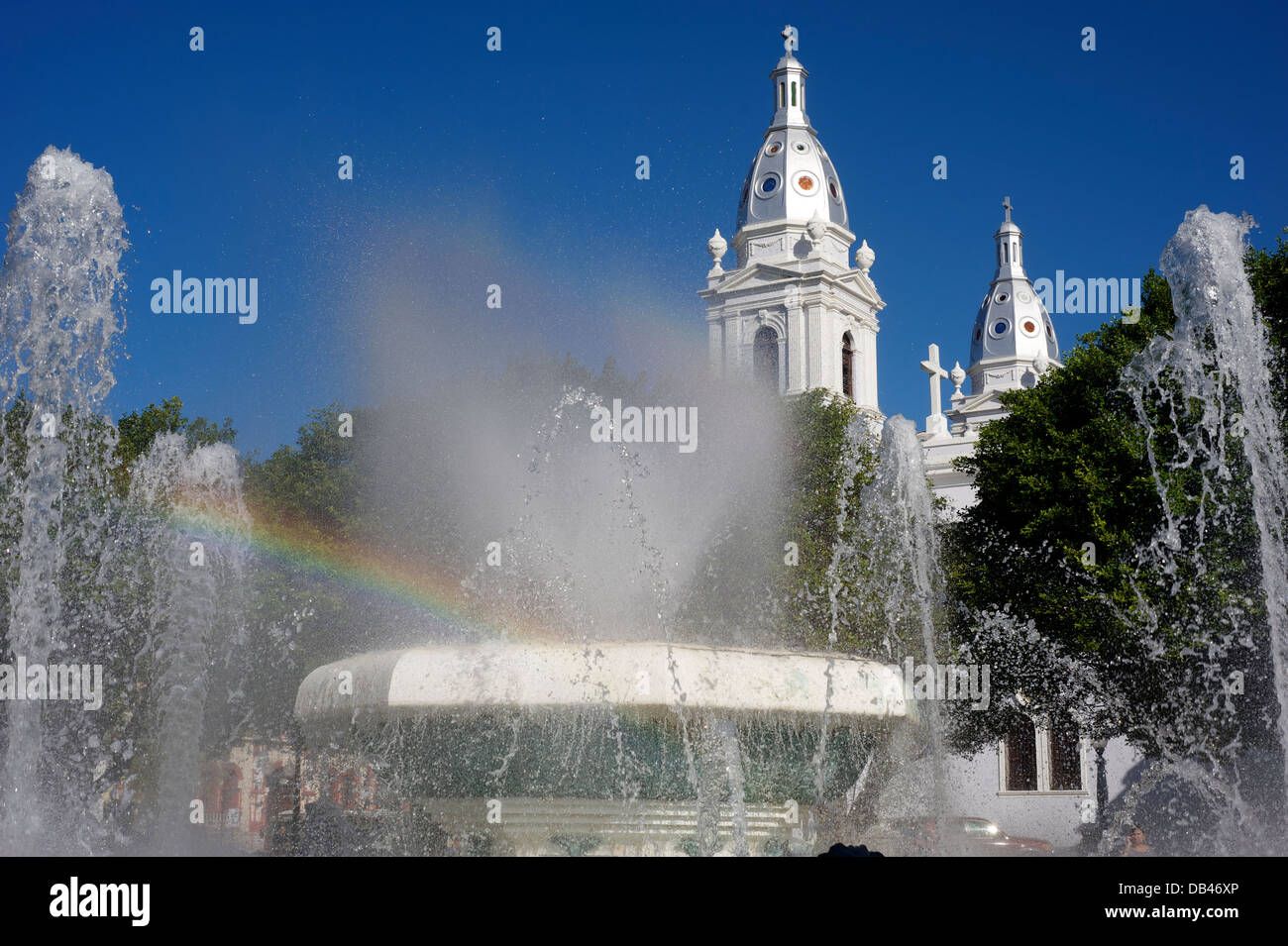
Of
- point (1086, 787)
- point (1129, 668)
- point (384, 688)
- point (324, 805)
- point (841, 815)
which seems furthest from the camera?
point (1086, 787)

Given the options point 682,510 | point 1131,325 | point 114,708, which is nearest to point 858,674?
point 114,708

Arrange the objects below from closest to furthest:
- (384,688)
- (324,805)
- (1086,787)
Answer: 1. (384,688)
2. (324,805)
3. (1086,787)

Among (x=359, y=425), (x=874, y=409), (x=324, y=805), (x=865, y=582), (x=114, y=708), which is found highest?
(x=874, y=409)

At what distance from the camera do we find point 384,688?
9.79 metres

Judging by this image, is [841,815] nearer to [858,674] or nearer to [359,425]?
[858,674]

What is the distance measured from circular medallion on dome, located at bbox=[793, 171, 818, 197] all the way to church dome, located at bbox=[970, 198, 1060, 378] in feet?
92.3

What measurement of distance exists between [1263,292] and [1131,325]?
2.89 m

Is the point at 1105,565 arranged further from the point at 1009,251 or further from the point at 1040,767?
the point at 1009,251

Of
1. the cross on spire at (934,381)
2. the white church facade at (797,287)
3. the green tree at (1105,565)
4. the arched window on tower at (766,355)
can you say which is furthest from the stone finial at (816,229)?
the green tree at (1105,565)

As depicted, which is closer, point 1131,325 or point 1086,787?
point 1131,325

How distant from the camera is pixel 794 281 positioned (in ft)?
185

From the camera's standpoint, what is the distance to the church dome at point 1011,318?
8275cm

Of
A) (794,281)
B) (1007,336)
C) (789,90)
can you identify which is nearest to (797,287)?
(794,281)

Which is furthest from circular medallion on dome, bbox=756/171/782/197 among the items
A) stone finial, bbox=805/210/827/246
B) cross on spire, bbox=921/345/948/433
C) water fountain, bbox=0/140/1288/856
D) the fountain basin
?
the fountain basin
